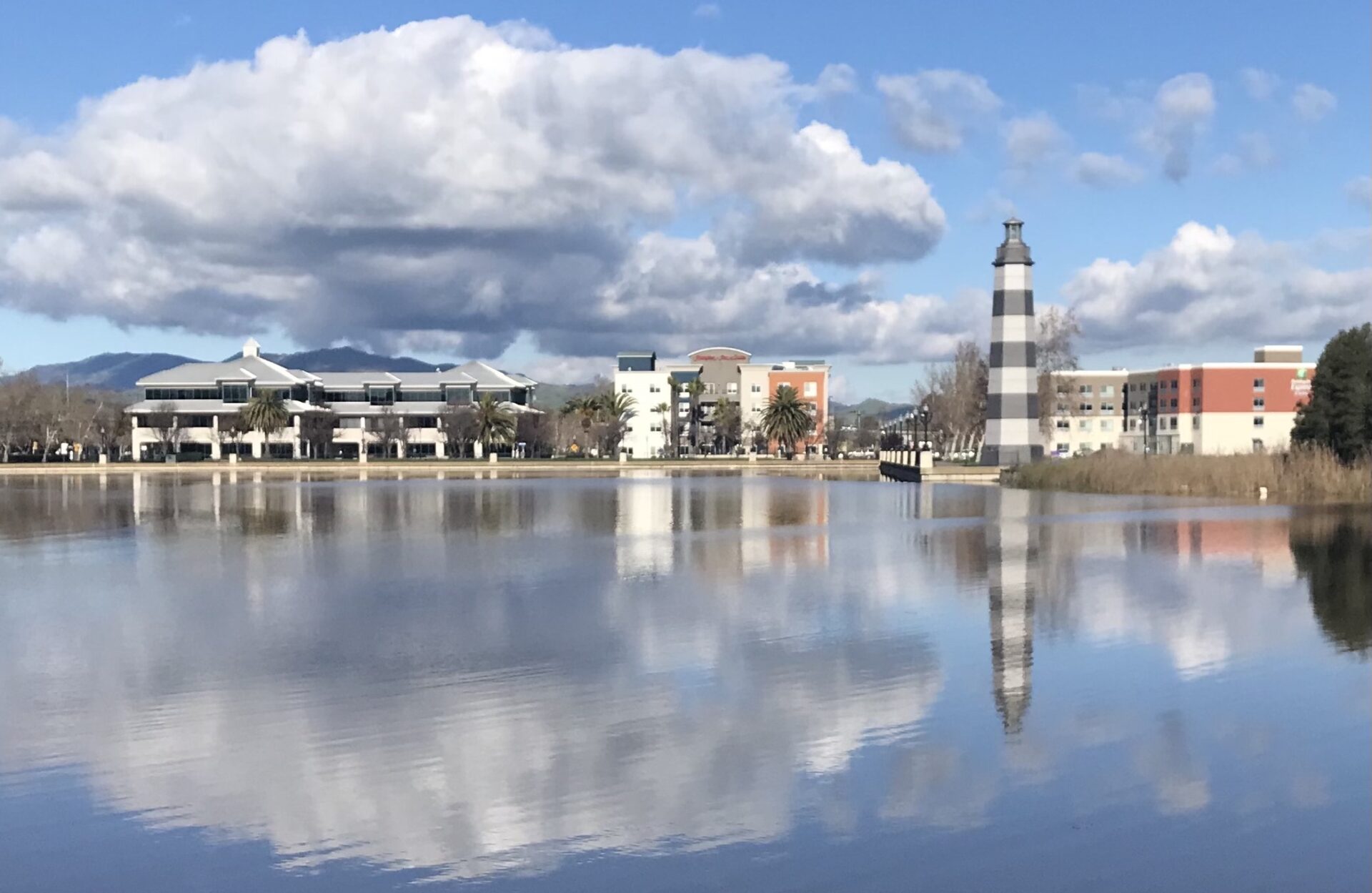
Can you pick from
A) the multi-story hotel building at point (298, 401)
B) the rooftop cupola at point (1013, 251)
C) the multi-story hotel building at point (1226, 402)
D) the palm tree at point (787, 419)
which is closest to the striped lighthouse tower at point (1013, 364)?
the rooftop cupola at point (1013, 251)

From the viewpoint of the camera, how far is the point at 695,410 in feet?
371

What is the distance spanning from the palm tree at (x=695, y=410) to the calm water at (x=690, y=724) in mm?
87829

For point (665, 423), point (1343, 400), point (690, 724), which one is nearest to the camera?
point (690, 724)

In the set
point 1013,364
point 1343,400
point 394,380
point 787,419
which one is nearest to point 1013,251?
point 1013,364

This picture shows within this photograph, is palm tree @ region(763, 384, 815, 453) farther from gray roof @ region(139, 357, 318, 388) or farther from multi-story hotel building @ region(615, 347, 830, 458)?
gray roof @ region(139, 357, 318, 388)

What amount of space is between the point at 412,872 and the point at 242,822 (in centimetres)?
134

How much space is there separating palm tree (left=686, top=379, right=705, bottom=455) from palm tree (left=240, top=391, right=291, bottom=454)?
3177 centimetres

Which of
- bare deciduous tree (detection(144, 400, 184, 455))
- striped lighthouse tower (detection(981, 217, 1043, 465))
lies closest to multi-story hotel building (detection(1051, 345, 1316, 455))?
striped lighthouse tower (detection(981, 217, 1043, 465))

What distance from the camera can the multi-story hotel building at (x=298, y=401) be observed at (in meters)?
99.6

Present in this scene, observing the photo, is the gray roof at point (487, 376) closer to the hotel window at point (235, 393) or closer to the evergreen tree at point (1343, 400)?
the hotel window at point (235, 393)

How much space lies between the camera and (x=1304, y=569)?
19.4 m

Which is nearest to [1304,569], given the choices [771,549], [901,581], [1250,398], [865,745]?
[901,581]

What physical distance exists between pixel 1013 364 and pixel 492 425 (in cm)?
4932

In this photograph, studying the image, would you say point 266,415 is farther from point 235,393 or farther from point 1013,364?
point 1013,364
